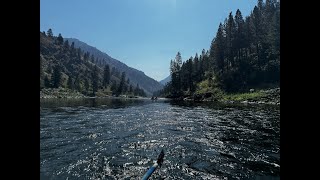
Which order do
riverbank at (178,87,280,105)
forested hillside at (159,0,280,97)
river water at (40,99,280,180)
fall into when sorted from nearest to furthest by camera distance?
river water at (40,99,280,180)
riverbank at (178,87,280,105)
forested hillside at (159,0,280,97)

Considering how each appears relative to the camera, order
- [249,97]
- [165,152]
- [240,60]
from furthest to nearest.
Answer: [240,60] < [249,97] < [165,152]

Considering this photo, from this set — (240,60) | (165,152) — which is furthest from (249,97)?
(165,152)

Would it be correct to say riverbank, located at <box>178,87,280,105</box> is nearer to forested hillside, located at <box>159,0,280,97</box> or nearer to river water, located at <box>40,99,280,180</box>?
forested hillside, located at <box>159,0,280,97</box>

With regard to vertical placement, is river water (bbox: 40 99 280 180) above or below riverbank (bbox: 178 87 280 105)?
below

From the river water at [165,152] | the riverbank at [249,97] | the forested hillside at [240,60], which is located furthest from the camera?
the forested hillside at [240,60]

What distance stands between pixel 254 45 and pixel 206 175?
151 metres

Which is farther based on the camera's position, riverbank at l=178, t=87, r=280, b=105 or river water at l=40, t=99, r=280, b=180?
riverbank at l=178, t=87, r=280, b=105

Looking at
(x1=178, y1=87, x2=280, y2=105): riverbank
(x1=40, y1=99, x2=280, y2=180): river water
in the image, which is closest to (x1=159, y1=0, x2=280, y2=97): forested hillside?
(x1=178, y1=87, x2=280, y2=105): riverbank

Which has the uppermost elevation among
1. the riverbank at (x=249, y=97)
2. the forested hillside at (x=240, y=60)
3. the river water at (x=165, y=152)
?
the forested hillside at (x=240, y=60)

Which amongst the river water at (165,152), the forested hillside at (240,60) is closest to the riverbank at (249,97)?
the forested hillside at (240,60)

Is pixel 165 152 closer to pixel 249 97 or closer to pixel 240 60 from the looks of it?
pixel 249 97

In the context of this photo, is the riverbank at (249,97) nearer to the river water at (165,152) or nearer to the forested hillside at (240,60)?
the forested hillside at (240,60)
